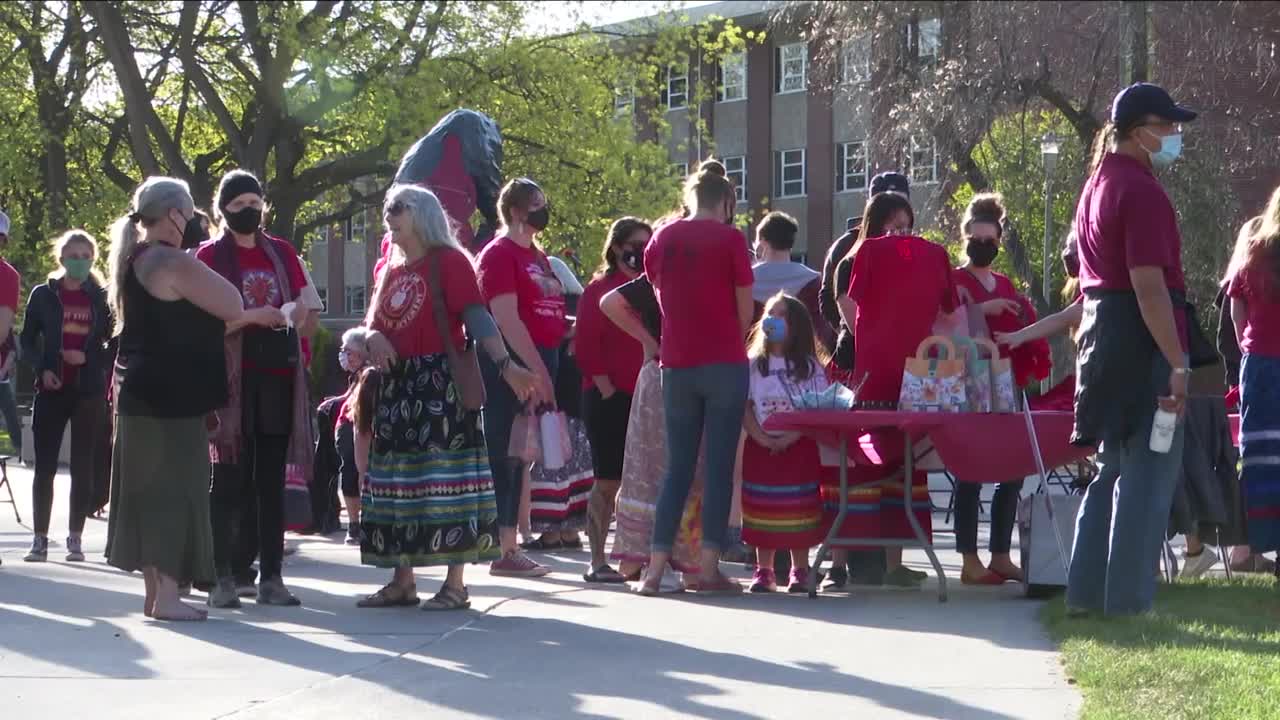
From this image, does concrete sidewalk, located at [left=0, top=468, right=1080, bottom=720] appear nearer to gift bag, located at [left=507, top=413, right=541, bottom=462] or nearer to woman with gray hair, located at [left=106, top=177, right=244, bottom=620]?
woman with gray hair, located at [left=106, top=177, right=244, bottom=620]

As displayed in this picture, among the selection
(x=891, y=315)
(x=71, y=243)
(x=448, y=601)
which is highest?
(x=71, y=243)

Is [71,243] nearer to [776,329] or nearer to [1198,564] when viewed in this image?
[776,329]

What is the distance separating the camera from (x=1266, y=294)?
947 cm

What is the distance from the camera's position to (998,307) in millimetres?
9945

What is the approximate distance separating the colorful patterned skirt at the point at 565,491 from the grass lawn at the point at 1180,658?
12.6 ft

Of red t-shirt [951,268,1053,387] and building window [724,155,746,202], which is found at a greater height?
building window [724,155,746,202]

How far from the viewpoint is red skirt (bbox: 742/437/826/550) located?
959cm

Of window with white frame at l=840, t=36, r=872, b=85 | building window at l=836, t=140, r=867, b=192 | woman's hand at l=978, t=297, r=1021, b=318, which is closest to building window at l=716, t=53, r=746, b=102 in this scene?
building window at l=836, t=140, r=867, b=192

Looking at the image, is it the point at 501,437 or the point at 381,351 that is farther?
the point at 501,437

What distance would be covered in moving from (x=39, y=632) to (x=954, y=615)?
3754mm

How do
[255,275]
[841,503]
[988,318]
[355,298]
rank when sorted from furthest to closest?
1. [355,298]
2. [988,318]
3. [841,503]
4. [255,275]

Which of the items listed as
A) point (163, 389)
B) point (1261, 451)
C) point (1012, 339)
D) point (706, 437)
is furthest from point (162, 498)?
point (1261, 451)

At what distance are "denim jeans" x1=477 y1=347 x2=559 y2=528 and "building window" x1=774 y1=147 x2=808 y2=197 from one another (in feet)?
160

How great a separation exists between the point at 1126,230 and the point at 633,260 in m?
3.45
